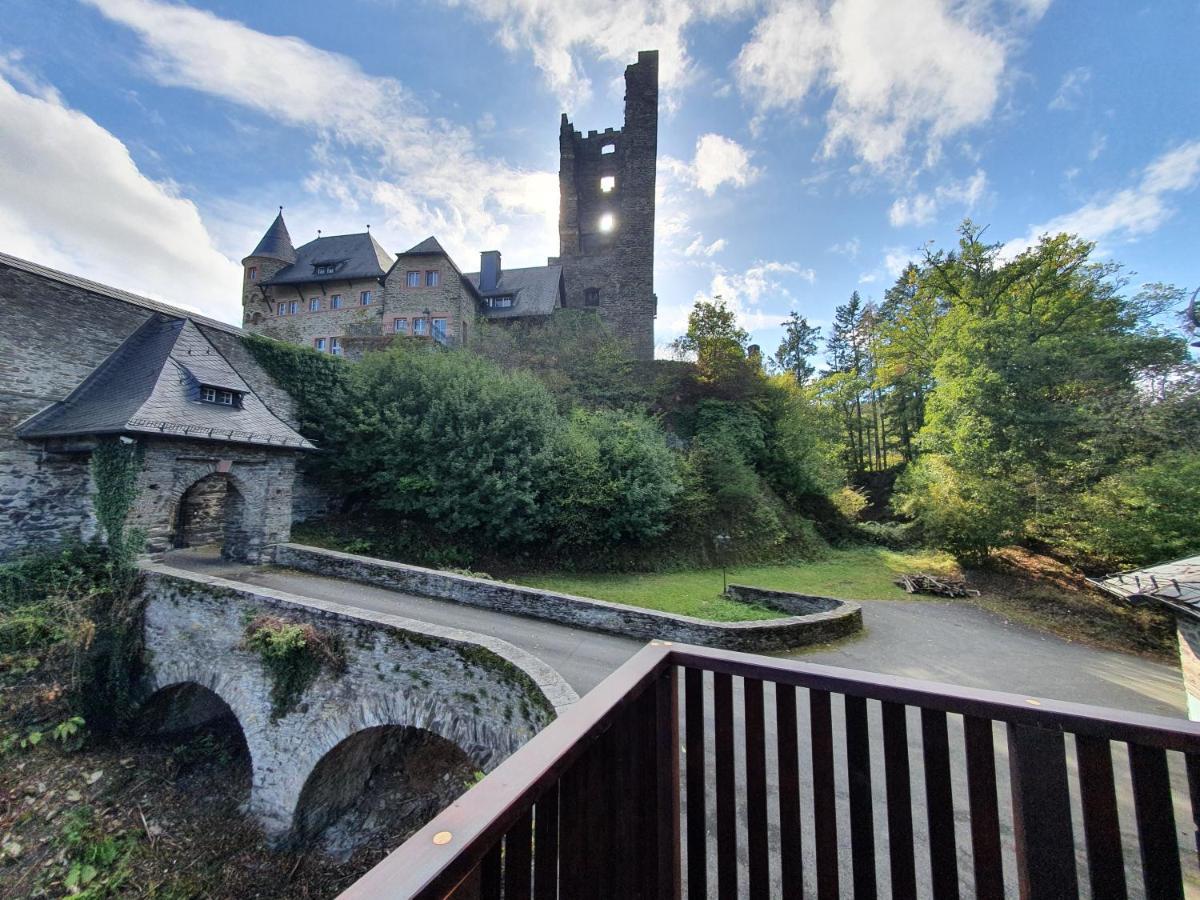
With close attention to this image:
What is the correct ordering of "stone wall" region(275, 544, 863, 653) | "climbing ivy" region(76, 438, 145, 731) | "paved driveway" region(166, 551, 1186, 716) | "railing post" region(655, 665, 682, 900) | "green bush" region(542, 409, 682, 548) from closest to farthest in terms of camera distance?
"railing post" region(655, 665, 682, 900)
"paved driveway" region(166, 551, 1186, 716)
"climbing ivy" region(76, 438, 145, 731)
"stone wall" region(275, 544, 863, 653)
"green bush" region(542, 409, 682, 548)

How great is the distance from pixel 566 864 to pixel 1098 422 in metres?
16.0

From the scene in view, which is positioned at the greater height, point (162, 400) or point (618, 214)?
point (618, 214)

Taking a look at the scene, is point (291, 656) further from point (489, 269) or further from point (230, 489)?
point (489, 269)

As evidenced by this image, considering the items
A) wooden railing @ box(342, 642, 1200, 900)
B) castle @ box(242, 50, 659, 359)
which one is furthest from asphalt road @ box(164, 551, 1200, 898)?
castle @ box(242, 50, 659, 359)

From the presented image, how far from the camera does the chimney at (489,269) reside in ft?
89.7

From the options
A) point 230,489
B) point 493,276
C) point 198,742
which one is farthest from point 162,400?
point 493,276

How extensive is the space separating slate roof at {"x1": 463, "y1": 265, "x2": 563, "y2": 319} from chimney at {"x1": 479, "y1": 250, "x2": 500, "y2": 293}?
1.07 feet

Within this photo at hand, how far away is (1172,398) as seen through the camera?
11.1 m

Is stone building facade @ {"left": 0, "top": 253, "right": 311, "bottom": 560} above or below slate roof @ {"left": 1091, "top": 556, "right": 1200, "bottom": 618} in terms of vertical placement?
above

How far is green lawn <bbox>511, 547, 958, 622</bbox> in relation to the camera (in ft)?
34.0

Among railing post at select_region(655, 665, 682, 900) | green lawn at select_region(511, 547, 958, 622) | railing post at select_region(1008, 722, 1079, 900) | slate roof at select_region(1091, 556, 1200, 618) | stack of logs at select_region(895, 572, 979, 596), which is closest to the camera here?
railing post at select_region(1008, 722, 1079, 900)

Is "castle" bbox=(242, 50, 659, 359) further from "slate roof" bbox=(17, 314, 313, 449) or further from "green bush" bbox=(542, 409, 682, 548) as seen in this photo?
"green bush" bbox=(542, 409, 682, 548)

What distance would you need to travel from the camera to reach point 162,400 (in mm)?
9602

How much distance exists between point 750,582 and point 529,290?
20347mm
